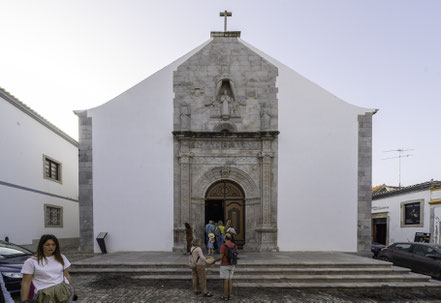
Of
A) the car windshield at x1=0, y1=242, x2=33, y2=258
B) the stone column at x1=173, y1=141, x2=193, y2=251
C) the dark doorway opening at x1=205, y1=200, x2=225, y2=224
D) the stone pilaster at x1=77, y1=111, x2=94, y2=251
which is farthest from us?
the dark doorway opening at x1=205, y1=200, x2=225, y2=224

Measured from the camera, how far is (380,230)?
71.5 feet

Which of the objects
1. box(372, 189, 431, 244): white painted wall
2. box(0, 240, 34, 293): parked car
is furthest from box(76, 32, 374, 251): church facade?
box(372, 189, 431, 244): white painted wall

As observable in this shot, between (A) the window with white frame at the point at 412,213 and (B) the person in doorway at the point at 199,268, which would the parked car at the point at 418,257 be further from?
(A) the window with white frame at the point at 412,213

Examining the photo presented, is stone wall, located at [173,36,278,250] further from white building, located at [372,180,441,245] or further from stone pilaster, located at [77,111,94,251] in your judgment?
white building, located at [372,180,441,245]

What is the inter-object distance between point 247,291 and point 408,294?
4075 millimetres

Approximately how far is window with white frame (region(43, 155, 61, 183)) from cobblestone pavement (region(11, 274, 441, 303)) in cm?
919

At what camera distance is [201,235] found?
11.5 metres

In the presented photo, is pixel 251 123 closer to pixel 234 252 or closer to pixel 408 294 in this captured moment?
pixel 234 252

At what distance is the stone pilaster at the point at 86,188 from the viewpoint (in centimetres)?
1134

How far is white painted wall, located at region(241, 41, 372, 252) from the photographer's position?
1147 centimetres

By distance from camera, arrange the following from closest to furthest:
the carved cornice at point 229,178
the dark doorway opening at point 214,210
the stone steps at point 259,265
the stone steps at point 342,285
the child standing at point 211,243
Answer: the stone steps at point 342,285 → the stone steps at point 259,265 → the child standing at point 211,243 → the carved cornice at point 229,178 → the dark doorway opening at point 214,210

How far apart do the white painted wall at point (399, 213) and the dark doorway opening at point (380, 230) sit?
78 cm

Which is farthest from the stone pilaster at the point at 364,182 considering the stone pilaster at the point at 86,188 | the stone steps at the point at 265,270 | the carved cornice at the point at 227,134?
the stone pilaster at the point at 86,188

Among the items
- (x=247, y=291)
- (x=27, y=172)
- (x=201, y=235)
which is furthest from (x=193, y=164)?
(x=27, y=172)
